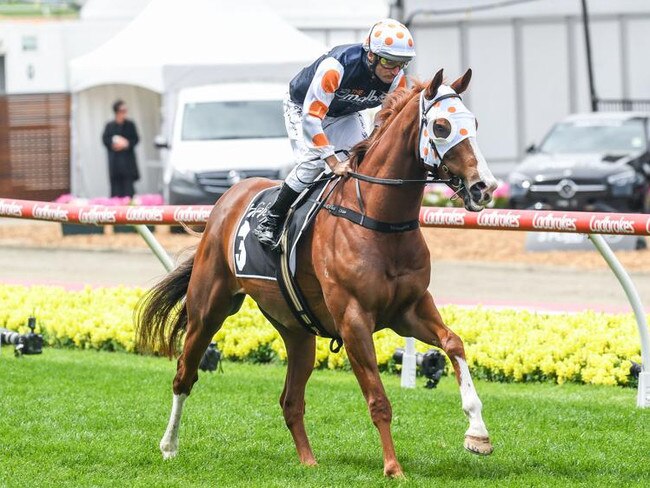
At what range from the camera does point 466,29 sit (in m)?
27.5

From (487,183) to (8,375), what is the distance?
4.59m

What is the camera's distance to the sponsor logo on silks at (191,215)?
31.6 ft

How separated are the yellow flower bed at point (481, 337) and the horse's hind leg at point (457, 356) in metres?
3.06

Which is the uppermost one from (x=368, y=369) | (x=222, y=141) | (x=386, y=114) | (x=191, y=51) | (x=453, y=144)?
(x=191, y=51)

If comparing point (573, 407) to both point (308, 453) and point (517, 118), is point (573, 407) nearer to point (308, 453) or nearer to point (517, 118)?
point (308, 453)

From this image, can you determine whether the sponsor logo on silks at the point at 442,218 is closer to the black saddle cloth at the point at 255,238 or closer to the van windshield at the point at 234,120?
the black saddle cloth at the point at 255,238

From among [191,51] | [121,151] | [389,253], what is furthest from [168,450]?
[191,51]

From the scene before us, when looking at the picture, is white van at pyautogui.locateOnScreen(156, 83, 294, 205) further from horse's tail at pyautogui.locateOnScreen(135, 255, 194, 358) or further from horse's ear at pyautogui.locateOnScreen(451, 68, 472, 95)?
horse's ear at pyautogui.locateOnScreen(451, 68, 472, 95)

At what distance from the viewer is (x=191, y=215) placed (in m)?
9.72

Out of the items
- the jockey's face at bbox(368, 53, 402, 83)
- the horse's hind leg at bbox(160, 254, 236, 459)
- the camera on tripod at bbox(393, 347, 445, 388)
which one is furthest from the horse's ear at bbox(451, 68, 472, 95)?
the camera on tripod at bbox(393, 347, 445, 388)

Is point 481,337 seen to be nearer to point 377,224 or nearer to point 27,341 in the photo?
point 27,341

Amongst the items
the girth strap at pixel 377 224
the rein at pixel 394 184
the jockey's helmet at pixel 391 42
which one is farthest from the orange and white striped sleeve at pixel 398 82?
the girth strap at pixel 377 224

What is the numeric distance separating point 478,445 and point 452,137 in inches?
54.0

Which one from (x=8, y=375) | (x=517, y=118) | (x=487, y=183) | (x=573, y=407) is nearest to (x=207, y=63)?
(x=517, y=118)
